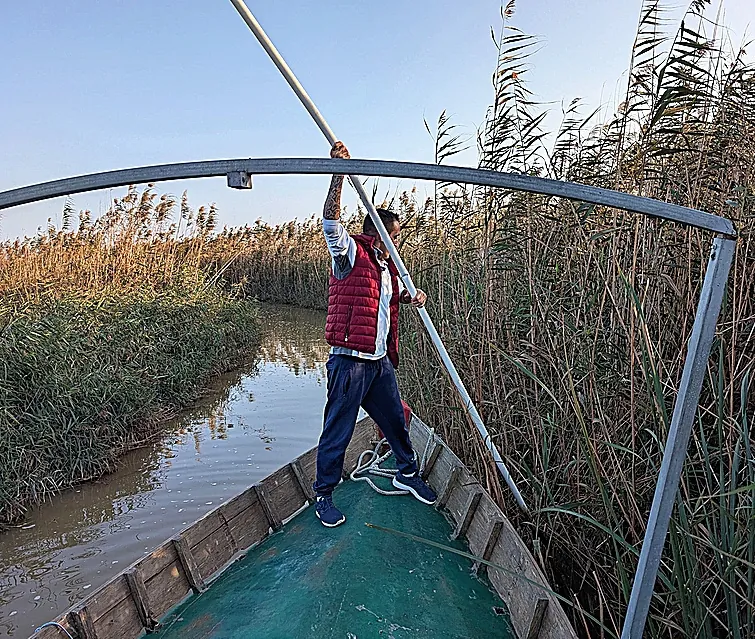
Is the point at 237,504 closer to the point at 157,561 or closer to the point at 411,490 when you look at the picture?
the point at 157,561

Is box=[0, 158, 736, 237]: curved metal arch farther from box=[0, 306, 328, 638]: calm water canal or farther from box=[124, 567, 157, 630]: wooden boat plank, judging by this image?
box=[0, 306, 328, 638]: calm water canal

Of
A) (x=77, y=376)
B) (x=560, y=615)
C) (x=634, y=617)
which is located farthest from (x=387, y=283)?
(x=77, y=376)

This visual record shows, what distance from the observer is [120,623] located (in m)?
2.28

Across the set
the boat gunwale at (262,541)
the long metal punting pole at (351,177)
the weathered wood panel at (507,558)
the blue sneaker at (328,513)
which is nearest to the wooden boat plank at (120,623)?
the boat gunwale at (262,541)

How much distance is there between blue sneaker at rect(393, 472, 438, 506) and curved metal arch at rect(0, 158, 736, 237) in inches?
95.4

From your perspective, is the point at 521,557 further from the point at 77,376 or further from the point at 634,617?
the point at 77,376

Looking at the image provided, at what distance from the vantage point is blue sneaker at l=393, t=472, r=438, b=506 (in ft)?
11.7

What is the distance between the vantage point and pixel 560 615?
206 centimetres

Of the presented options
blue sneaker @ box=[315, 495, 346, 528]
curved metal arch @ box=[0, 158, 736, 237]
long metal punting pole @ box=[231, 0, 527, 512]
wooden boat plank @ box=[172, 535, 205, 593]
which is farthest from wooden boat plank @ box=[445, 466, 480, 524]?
curved metal arch @ box=[0, 158, 736, 237]

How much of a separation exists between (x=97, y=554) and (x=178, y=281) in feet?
23.0

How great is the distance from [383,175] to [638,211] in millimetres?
527

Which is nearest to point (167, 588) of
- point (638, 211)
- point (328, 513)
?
point (328, 513)

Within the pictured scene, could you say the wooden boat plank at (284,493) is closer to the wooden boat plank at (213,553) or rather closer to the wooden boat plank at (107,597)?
the wooden boat plank at (213,553)

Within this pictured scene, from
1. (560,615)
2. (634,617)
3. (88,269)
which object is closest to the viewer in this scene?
(634,617)
